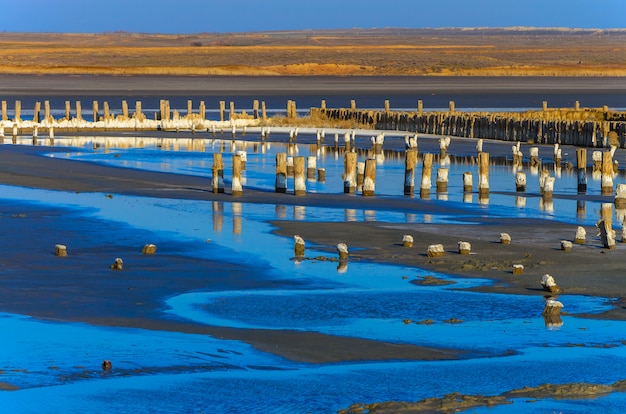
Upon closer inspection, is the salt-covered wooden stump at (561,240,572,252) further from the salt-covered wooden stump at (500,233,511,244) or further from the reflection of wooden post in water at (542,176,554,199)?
the reflection of wooden post in water at (542,176,554,199)

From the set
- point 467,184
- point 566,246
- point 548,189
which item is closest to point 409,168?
point 467,184

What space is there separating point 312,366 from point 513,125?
3370 cm

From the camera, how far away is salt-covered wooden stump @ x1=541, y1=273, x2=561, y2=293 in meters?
16.1

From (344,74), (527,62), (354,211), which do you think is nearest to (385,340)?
(354,211)

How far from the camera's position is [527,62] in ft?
595

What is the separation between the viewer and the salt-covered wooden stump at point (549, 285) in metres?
16.1

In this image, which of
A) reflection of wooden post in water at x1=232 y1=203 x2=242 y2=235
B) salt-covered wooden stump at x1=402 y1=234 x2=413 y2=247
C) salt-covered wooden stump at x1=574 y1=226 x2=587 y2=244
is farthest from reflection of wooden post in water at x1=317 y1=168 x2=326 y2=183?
salt-covered wooden stump at x1=574 y1=226 x2=587 y2=244

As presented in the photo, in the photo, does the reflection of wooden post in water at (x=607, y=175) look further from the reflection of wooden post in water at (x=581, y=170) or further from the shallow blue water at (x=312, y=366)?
the shallow blue water at (x=312, y=366)

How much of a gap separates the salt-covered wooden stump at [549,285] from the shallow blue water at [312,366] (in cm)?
45

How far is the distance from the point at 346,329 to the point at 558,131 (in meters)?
30.0

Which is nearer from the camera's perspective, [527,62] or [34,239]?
[34,239]

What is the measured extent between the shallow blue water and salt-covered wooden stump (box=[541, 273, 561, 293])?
448 millimetres

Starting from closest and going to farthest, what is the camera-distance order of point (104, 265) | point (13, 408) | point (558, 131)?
1. point (13, 408)
2. point (104, 265)
3. point (558, 131)

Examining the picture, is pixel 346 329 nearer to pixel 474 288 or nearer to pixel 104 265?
pixel 474 288
